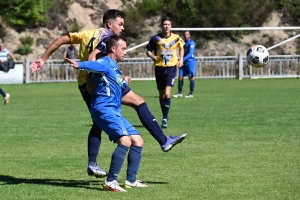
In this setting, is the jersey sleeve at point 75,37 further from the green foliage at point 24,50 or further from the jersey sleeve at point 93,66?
the green foliage at point 24,50

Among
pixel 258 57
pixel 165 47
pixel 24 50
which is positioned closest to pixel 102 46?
pixel 258 57

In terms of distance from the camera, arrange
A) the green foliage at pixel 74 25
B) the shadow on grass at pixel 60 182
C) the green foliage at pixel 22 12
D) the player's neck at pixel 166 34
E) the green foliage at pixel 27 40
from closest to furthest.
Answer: the shadow on grass at pixel 60 182 < the player's neck at pixel 166 34 < the green foliage at pixel 27 40 < the green foliage at pixel 22 12 < the green foliage at pixel 74 25

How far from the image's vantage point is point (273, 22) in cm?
4231

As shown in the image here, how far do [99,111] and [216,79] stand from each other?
26837 mm

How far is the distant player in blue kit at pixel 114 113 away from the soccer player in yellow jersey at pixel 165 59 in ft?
21.0

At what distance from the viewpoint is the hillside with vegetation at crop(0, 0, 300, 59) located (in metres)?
39.2

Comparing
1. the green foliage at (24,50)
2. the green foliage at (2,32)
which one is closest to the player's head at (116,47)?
the green foliage at (24,50)

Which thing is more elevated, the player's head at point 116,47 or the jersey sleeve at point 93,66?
the player's head at point 116,47

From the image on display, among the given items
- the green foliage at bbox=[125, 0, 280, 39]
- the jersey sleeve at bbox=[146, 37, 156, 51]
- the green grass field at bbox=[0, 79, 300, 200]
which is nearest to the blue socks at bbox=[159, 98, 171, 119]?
the green grass field at bbox=[0, 79, 300, 200]

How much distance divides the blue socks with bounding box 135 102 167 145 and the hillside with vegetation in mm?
30839

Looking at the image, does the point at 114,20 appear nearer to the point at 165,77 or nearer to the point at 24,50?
the point at 165,77

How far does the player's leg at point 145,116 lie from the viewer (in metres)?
7.89

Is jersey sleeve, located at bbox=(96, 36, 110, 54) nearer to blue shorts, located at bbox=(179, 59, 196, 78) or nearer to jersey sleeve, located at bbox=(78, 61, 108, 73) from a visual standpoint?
jersey sleeve, located at bbox=(78, 61, 108, 73)

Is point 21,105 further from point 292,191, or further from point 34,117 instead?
point 292,191
